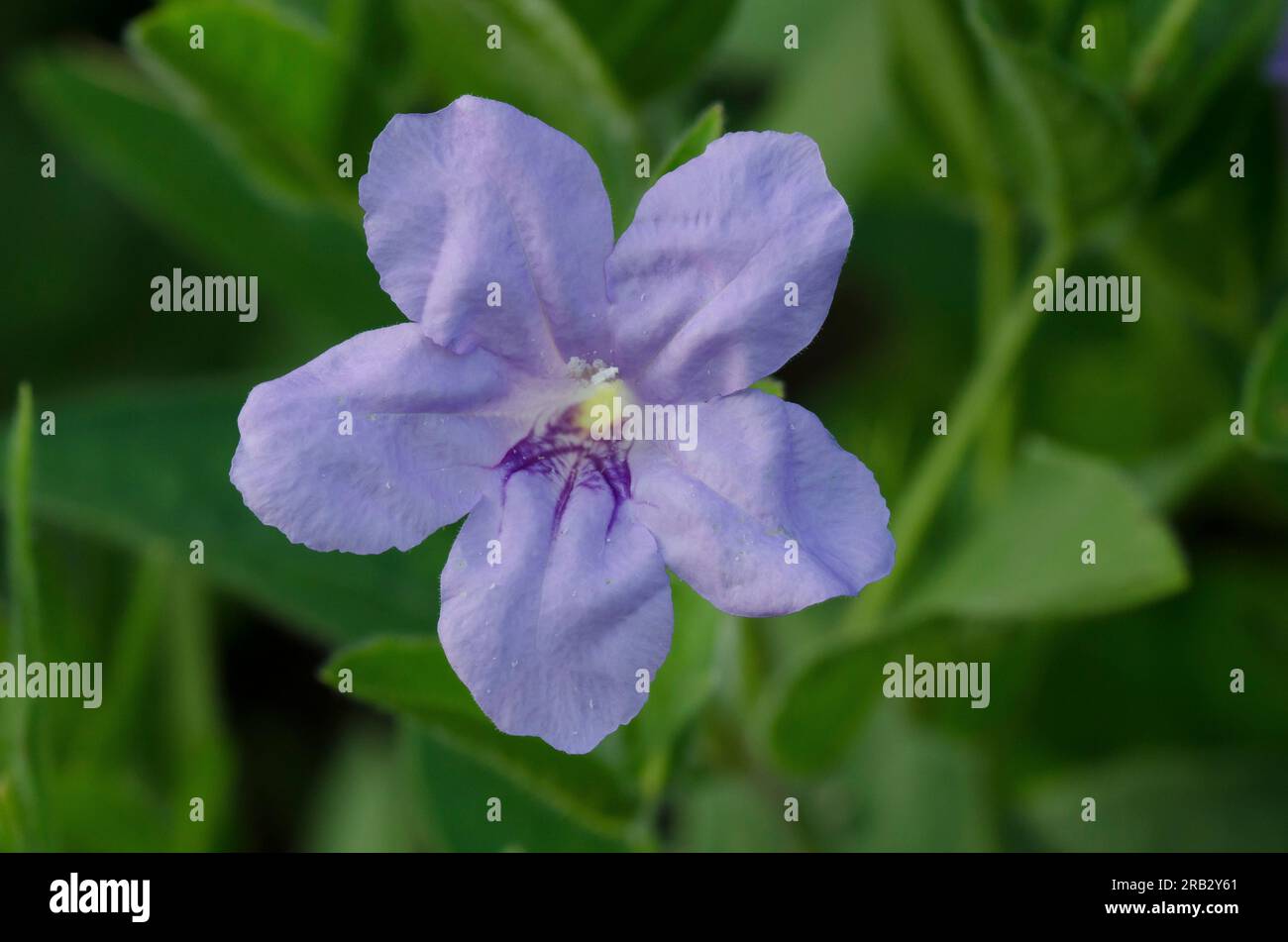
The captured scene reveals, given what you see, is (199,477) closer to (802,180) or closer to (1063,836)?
(802,180)

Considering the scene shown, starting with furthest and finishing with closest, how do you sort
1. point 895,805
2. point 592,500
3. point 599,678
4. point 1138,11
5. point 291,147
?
1. point 895,805
2. point 291,147
3. point 1138,11
4. point 592,500
5. point 599,678

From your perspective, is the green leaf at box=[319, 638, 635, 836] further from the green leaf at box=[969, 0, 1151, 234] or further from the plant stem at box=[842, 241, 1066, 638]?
the green leaf at box=[969, 0, 1151, 234]

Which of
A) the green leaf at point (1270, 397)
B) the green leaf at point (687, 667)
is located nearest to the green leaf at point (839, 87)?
the green leaf at point (1270, 397)

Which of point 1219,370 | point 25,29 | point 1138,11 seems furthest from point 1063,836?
point 25,29

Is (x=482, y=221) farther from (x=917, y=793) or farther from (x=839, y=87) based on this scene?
(x=839, y=87)

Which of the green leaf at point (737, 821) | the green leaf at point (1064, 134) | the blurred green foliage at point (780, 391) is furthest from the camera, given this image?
the green leaf at point (737, 821)

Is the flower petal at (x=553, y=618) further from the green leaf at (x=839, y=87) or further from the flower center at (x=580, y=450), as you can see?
the green leaf at (x=839, y=87)
